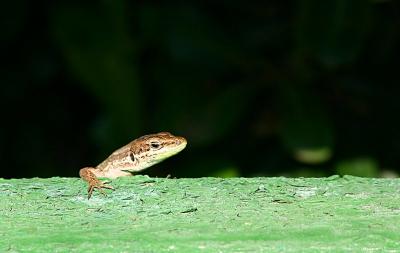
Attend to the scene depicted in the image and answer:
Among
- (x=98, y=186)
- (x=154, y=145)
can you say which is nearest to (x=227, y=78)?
(x=154, y=145)

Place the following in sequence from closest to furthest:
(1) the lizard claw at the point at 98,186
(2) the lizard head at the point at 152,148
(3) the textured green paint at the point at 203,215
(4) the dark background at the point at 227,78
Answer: (3) the textured green paint at the point at 203,215 → (1) the lizard claw at the point at 98,186 → (2) the lizard head at the point at 152,148 → (4) the dark background at the point at 227,78

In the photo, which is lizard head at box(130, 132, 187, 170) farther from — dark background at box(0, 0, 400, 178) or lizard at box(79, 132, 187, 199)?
dark background at box(0, 0, 400, 178)

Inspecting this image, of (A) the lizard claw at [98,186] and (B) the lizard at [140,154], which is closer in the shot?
(A) the lizard claw at [98,186]

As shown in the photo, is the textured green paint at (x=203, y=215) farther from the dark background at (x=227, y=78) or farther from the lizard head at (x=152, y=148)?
the dark background at (x=227, y=78)

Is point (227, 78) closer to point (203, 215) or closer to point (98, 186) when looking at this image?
point (98, 186)

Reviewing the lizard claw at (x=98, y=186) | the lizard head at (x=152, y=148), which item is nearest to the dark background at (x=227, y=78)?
the lizard head at (x=152, y=148)

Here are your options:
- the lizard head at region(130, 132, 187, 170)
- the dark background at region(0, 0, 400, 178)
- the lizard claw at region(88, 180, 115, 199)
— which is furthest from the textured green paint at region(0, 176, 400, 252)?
the dark background at region(0, 0, 400, 178)

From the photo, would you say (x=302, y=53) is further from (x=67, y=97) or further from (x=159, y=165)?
(x=67, y=97)
